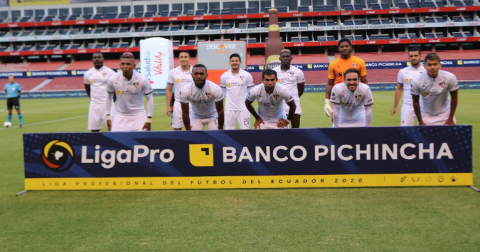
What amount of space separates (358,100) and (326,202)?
7.78 feet

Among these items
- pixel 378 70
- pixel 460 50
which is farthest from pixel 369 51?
pixel 378 70

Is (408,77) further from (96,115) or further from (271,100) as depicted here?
(96,115)

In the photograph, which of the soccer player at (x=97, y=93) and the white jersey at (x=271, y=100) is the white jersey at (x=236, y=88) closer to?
the white jersey at (x=271, y=100)

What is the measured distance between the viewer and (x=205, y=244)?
13.5 feet

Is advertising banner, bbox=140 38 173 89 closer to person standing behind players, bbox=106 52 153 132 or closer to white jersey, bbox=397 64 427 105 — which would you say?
person standing behind players, bbox=106 52 153 132

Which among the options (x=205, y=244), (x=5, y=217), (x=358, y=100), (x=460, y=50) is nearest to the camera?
(x=205, y=244)

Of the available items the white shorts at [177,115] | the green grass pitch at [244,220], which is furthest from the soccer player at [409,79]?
the white shorts at [177,115]

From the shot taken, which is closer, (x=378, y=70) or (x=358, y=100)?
(x=358, y=100)

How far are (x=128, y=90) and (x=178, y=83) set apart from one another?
8.14 ft

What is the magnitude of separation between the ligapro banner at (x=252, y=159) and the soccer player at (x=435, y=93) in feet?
3.18

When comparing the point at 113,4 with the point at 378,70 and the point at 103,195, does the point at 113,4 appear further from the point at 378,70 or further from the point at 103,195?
the point at 103,195

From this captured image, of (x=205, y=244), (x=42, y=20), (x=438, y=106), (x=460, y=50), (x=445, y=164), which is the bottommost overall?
(x=205, y=244)

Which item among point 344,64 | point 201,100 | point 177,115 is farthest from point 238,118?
point 344,64

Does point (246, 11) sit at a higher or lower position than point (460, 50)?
higher
